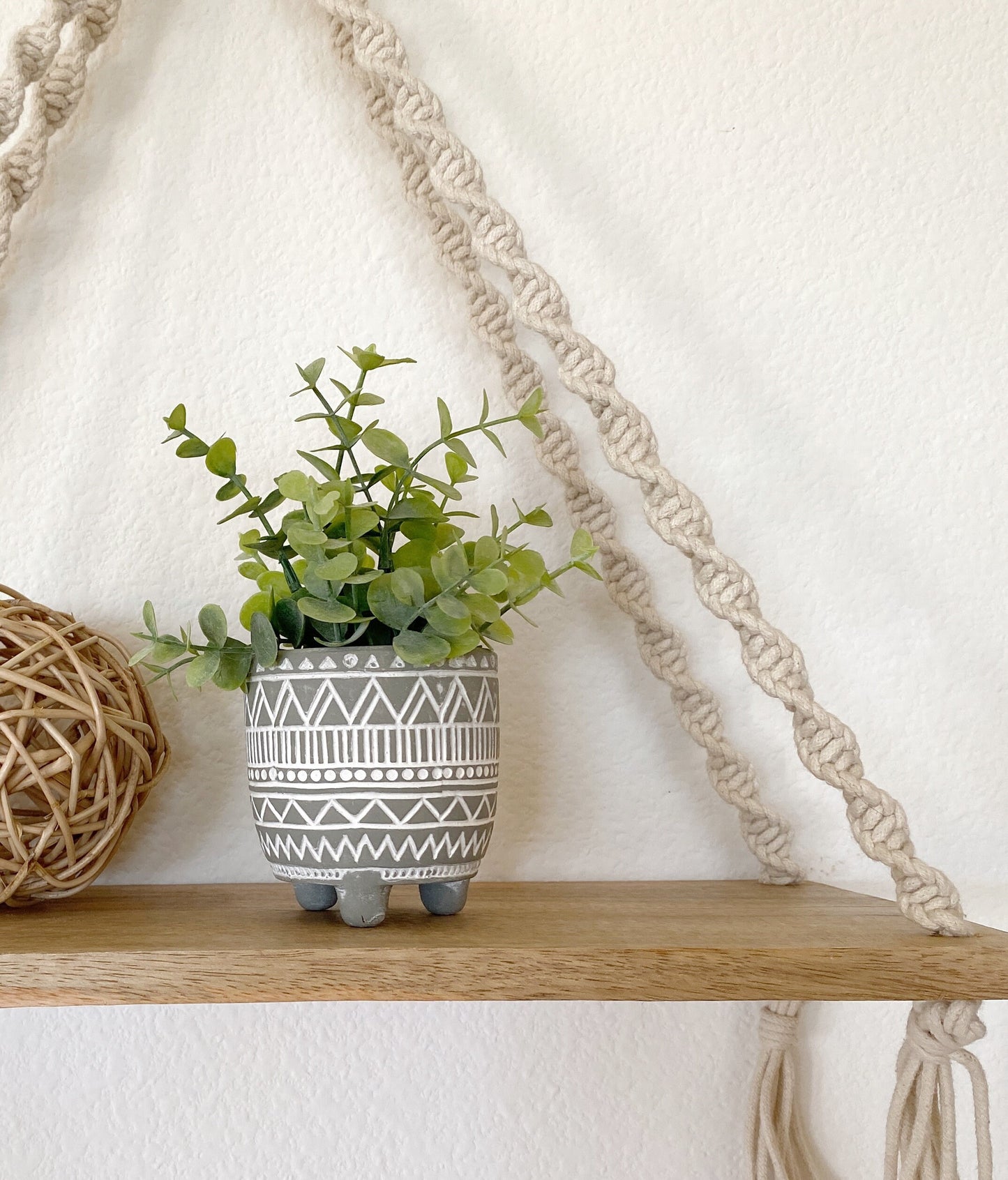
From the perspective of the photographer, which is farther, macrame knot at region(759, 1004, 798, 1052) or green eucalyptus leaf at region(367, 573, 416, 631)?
macrame knot at region(759, 1004, 798, 1052)

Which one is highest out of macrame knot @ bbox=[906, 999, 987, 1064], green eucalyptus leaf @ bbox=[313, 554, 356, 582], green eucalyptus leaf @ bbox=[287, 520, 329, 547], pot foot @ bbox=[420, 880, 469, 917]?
green eucalyptus leaf @ bbox=[287, 520, 329, 547]

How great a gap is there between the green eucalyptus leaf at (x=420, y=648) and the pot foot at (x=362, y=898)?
0.30ft

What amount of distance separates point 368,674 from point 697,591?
0.15 metres

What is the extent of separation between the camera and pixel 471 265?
22.0 inches

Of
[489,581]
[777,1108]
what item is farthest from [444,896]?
[777,1108]

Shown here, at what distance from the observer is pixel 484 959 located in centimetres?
38

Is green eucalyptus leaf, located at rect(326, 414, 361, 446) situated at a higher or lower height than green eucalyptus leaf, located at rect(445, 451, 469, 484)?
higher

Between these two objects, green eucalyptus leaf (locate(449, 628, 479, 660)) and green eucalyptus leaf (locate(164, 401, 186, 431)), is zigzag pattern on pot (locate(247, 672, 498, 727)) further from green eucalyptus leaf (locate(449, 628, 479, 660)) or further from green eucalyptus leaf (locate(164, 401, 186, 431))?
green eucalyptus leaf (locate(164, 401, 186, 431))

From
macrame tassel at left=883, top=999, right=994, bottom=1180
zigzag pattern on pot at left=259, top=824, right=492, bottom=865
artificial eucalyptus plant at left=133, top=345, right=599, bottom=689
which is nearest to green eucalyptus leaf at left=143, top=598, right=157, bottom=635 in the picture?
artificial eucalyptus plant at left=133, top=345, right=599, bottom=689

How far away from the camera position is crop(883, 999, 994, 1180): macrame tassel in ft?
1.38

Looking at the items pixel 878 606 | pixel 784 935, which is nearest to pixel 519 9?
pixel 878 606

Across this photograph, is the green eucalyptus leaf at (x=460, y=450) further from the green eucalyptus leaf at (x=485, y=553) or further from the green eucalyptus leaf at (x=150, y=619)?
the green eucalyptus leaf at (x=150, y=619)

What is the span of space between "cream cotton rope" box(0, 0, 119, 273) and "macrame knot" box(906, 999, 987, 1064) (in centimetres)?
58

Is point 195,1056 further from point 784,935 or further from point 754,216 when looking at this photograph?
point 754,216
